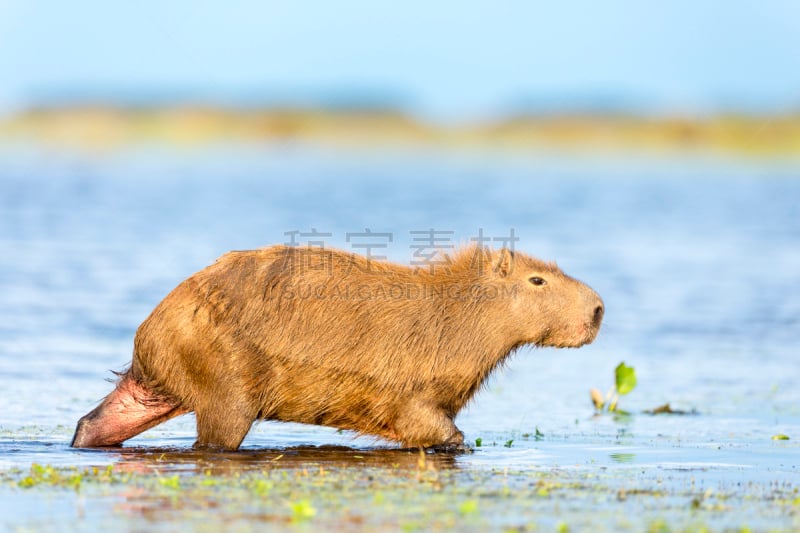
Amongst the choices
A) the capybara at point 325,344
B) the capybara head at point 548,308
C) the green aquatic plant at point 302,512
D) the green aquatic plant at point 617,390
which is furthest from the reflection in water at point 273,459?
the green aquatic plant at point 617,390

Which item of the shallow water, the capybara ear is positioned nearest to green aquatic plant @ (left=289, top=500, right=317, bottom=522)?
the shallow water

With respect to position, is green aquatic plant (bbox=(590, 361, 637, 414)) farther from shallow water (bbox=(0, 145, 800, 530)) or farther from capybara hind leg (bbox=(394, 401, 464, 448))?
capybara hind leg (bbox=(394, 401, 464, 448))

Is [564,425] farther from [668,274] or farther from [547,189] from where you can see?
[547,189]

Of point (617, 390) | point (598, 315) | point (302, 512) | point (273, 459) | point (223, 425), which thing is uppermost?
point (598, 315)

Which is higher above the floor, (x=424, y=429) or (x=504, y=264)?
(x=504, y=264)

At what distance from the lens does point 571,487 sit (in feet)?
25.1

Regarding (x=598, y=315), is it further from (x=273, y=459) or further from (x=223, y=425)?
(x=223, y=425)

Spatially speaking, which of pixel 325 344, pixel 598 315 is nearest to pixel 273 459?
pixel 325 344

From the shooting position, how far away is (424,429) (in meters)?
9.14

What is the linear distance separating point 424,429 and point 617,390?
2.68 metres

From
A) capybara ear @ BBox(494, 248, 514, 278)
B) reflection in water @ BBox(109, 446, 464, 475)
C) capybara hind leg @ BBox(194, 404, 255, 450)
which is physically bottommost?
reflection in water @ BBox(109, 446, 464, 475)

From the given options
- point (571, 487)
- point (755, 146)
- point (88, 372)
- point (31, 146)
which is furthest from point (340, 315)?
point (31, 146)

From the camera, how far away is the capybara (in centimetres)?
891

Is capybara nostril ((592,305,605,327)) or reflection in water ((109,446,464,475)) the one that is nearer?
reflection in water ((109,446,464,475))
